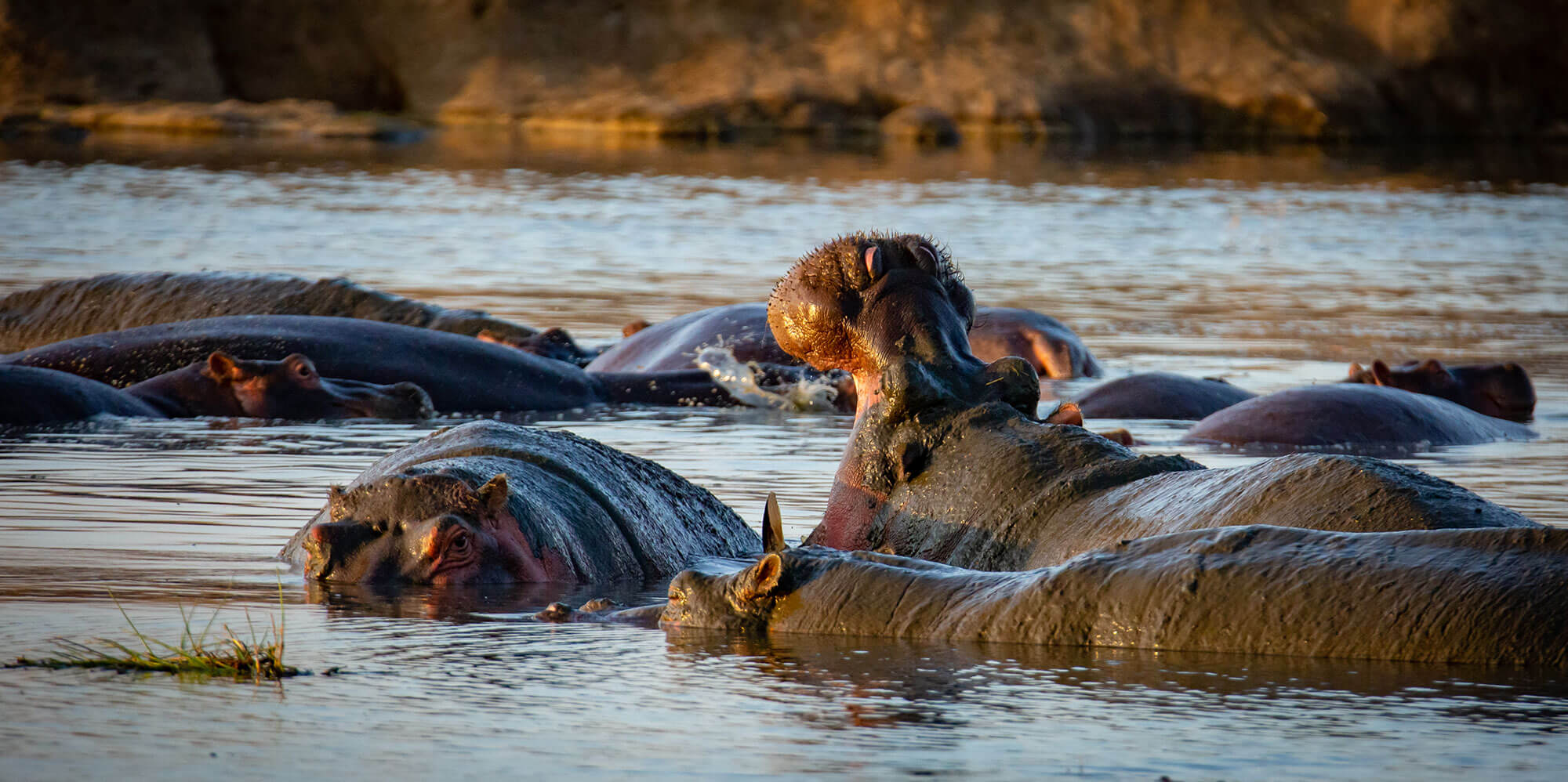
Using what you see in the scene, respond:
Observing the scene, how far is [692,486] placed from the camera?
20.7 ft

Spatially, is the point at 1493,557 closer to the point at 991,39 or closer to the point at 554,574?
the point at 554,574

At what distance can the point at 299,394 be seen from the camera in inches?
357

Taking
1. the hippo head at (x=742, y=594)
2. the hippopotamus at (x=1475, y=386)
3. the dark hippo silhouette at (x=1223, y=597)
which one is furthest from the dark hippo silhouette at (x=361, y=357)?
the dark hippo silhouette at (x=1223, y=597)

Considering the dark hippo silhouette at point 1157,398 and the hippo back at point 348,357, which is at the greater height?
the hippo back at point 348,357

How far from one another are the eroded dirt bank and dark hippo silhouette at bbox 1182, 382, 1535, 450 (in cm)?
3788

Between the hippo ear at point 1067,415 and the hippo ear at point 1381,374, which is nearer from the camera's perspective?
the hippo ear at point 1067,415

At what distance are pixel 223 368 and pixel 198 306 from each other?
2410 millimetres

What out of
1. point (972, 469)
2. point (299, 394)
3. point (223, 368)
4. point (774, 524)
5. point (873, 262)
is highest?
point (873, 262)

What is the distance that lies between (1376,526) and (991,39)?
150 ft

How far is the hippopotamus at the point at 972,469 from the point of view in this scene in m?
4.66

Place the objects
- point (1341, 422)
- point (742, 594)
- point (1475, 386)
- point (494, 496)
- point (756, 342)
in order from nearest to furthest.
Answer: point (742, 594)
point (494, 496)
point (1341, 422)
point (1475, 386)
point (756, 342)

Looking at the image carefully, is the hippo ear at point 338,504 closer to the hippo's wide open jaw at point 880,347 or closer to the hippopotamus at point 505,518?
the hippopotamus at point 505,518

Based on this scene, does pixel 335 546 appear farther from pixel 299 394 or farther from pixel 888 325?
pixel 299 394

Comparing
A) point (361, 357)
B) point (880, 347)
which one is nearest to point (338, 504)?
point (880, 347)
